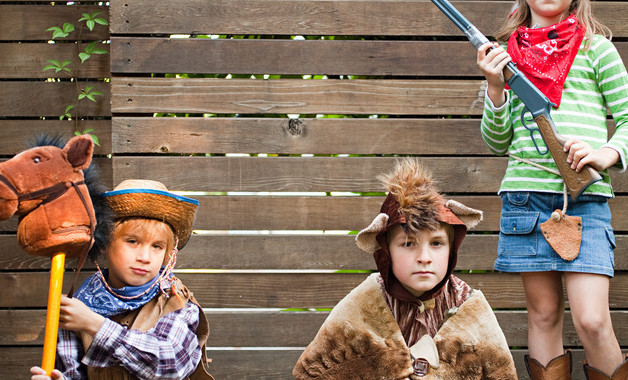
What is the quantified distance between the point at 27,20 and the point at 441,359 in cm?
274

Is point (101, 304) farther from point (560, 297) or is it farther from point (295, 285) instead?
point (560, 297)

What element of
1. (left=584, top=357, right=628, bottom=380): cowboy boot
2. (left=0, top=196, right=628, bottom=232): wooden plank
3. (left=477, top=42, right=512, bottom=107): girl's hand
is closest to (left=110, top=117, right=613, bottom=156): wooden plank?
(left=0, top=196, right=628, bottom=232): wooden plank

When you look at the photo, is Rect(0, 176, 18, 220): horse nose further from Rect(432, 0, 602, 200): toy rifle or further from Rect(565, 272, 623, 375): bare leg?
Rect(565, 272, 623, 375): bare leg

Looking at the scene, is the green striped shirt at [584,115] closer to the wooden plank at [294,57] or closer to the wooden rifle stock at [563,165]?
the wooden rifle stock at [563,165]

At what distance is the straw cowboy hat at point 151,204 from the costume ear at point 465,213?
0.95 m

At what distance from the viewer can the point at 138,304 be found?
2.67m

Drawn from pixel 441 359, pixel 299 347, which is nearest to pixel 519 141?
pixel 441 359

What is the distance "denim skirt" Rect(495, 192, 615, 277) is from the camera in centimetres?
280

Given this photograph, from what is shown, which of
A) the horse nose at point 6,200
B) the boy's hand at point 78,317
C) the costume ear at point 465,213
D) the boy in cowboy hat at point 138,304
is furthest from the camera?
the costume ear at point 465,213

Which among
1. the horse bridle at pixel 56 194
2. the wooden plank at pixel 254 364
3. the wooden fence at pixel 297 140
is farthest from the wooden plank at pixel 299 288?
the horse bridle at pixel 56 194

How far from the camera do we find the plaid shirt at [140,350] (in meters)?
2.50

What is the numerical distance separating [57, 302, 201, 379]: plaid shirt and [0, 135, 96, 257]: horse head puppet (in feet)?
1.11

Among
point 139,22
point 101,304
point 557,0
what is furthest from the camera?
point 139,22

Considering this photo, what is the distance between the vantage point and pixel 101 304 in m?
2.64
